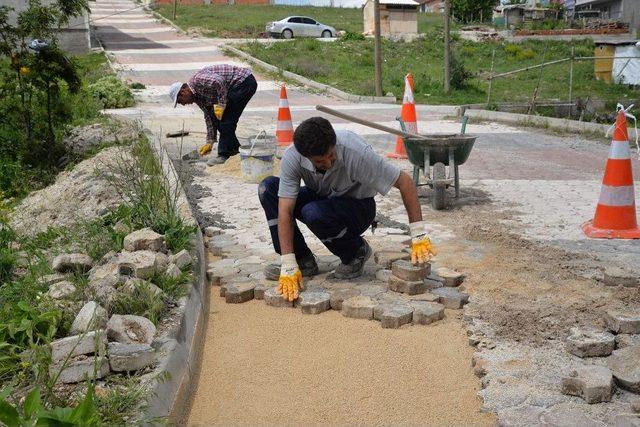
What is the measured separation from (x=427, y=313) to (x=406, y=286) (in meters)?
0.33

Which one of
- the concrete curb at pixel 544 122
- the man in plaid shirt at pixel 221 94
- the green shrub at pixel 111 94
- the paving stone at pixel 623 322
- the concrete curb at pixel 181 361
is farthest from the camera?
the green shrub at pixel 111 94

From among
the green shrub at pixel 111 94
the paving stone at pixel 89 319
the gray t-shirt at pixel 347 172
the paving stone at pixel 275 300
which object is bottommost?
the paving stone at pixel 275 300

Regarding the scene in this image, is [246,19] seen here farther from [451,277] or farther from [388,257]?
[451,277]

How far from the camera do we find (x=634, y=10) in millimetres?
34438

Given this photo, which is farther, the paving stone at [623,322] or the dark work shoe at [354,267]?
the dark work shoe at [354,267]

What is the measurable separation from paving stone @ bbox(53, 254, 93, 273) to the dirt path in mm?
821

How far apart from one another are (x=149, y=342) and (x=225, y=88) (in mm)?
5039

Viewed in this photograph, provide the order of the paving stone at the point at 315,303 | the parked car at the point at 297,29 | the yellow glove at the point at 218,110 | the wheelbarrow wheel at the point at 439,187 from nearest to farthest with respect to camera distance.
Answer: the paving stone at the point at 315,303 < the wheelbarrow wheel at the point at 439,187 < the yellow glove at the point at 218,110 < the parked car at the point at 297,29

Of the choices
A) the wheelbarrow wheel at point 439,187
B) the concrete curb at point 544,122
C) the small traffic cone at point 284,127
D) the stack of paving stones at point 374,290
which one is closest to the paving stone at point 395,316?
the stack of paving stones at point 374,290

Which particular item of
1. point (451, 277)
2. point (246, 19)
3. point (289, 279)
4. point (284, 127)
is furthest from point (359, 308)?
point (246, 19)

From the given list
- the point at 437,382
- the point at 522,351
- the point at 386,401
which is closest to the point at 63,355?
the point at 386,401

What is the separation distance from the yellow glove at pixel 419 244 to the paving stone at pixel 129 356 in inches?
70.5

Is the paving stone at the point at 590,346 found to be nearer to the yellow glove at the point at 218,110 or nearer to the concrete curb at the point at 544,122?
the yellow glove at the point at 218,110

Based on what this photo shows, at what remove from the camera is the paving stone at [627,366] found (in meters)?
2.92
